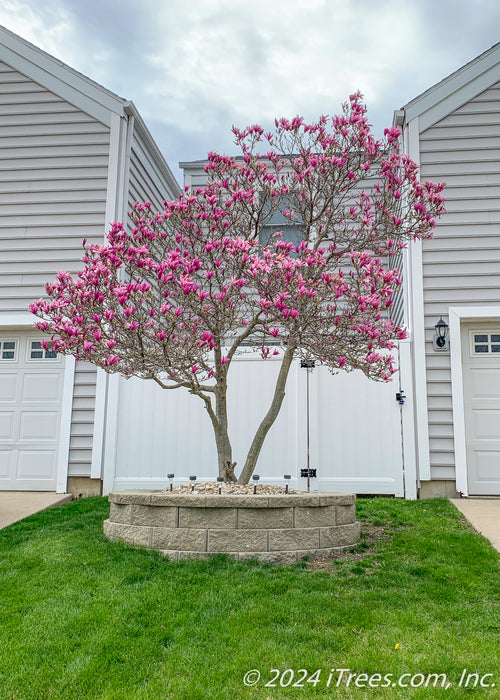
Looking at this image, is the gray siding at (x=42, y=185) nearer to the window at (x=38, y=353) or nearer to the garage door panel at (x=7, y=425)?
the window at (x=38, y=353)

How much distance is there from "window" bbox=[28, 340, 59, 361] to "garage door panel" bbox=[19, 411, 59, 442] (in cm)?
65

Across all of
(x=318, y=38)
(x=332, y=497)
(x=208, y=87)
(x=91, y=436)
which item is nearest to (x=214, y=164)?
(x=332, y=497)

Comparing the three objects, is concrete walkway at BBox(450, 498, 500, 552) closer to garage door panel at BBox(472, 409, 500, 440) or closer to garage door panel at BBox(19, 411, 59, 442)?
garage door panel at BBox(472, 409, 500, 440)

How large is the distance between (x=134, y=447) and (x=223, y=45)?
6.57 metres

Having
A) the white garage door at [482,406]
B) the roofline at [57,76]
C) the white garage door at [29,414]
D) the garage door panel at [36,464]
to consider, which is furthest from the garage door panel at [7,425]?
the white garage door at [482,406]

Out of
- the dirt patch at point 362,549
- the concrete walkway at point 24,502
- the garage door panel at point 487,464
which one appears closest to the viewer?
the dirt patch at point 362,549

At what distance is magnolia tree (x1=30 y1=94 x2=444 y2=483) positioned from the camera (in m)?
4.00

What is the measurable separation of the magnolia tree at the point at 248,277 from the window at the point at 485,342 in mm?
1958

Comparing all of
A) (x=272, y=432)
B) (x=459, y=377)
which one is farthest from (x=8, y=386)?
(x=459, y=377)

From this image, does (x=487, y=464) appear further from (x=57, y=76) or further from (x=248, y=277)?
(x=57, y=76)

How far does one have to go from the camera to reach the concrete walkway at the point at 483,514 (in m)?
4.46

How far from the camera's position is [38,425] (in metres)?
6.71

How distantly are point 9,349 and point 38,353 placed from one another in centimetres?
38

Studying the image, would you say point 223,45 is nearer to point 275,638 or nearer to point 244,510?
point 244,510
